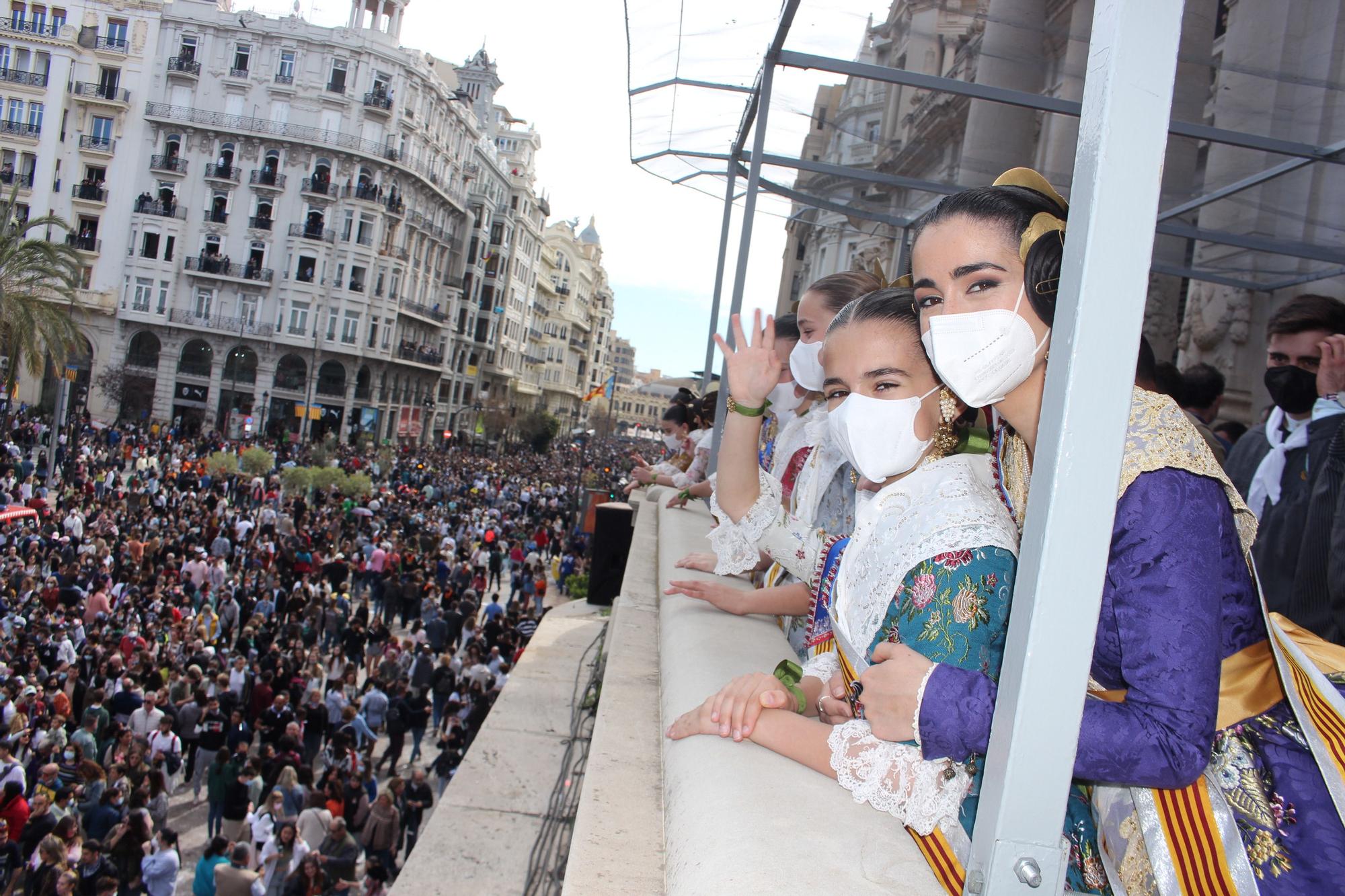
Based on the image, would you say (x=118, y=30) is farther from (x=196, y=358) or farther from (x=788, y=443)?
(x=788, y=443)

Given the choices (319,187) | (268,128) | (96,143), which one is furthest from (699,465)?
(96,143)

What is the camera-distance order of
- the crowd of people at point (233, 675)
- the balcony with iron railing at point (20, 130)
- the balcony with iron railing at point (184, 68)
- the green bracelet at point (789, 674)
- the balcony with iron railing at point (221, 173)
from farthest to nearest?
1. the balcony with iron railing at point (221, 173)
2. the balcony with iron railing at point (184, 68)
3. the balcony with iron railing at point (20, 130)
4. the crowd of people at point (233, 675)
5. the green bracelet at point (789, 674)

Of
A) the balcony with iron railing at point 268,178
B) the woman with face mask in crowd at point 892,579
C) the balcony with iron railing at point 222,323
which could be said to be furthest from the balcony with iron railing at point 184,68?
the woman with face mask in crowd at point 892,579

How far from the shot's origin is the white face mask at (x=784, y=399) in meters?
4.86

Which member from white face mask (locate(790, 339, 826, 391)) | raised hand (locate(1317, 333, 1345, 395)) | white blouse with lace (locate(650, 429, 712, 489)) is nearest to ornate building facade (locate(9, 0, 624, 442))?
white blouse with lace (locate(650, 429, 712, 489))

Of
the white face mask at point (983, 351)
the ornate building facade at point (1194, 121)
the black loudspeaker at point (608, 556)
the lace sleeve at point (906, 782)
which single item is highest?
the ornate building facade at point (1194, 121)

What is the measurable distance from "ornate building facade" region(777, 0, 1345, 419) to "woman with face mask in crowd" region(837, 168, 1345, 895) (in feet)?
15.6

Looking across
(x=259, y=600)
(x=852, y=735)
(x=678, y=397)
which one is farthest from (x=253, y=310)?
(x=852, y=735)

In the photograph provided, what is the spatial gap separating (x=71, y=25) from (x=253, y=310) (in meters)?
16.2

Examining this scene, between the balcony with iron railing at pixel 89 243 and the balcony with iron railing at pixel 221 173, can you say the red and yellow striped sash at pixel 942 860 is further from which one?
the balcony with iron railing at pixel 89 243

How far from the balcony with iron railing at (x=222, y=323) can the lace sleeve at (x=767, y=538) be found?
50020mm

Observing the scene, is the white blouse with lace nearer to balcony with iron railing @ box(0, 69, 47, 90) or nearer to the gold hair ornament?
the gold hair ornament

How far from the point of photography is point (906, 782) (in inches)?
65.4

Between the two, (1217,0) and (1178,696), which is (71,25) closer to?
(1217,0)
